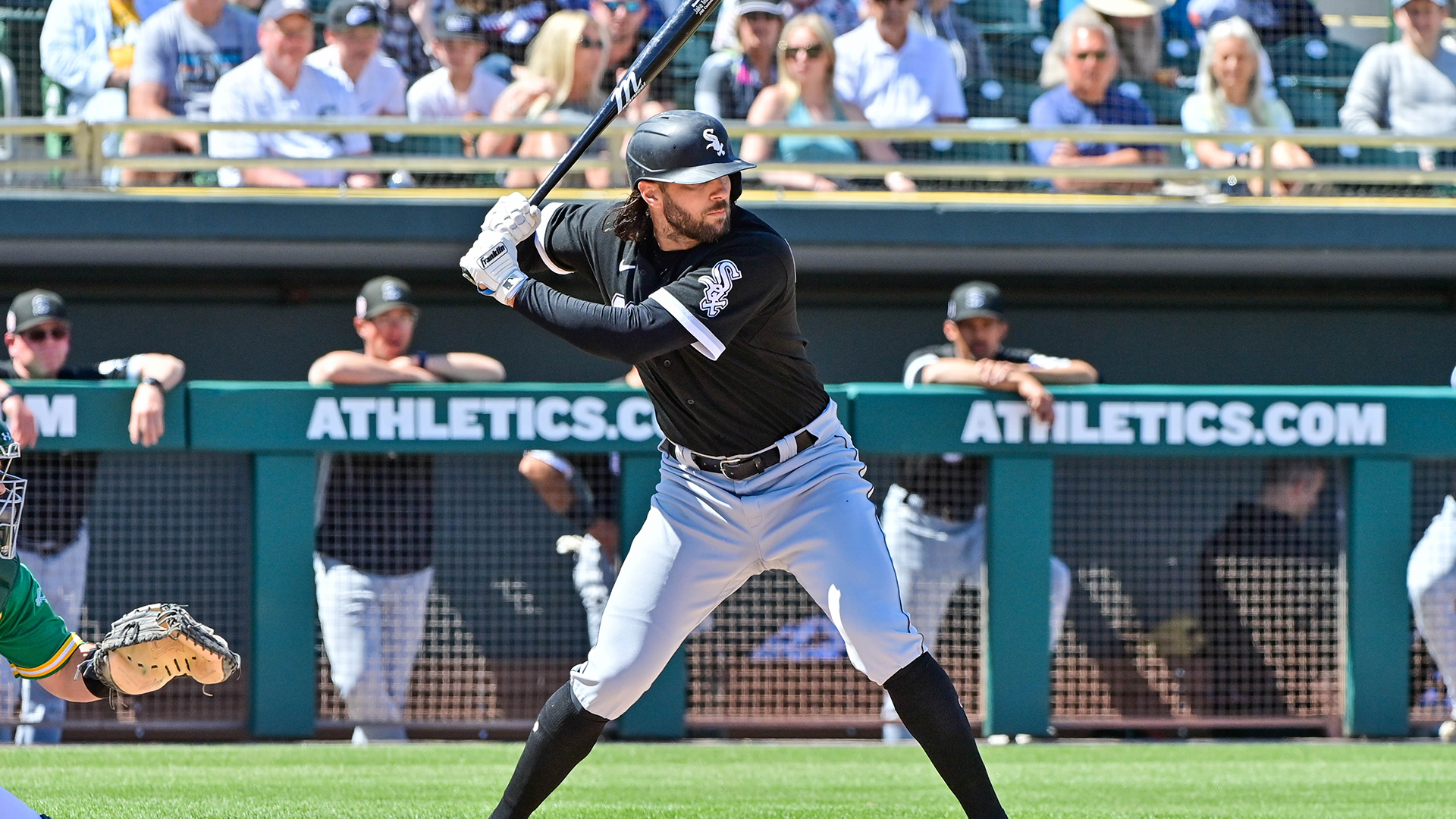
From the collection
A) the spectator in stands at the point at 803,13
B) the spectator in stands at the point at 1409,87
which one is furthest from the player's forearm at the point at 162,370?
the spectator in stands at the point at 1409,87

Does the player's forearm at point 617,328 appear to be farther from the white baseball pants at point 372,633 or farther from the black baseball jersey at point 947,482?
the black baseball jersey at point 947,482

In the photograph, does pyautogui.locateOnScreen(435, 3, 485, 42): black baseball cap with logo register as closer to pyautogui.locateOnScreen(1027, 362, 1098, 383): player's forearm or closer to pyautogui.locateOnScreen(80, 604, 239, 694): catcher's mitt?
pyautogui.locateOnScreen(1027, 362, 1098, 383): player's forearm

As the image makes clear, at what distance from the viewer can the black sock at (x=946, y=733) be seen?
3416 millimetres

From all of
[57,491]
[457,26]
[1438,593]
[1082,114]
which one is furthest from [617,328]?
[1082,114]

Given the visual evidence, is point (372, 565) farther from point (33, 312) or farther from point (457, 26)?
point (457, 26)

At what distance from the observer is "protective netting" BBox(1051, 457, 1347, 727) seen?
648cm

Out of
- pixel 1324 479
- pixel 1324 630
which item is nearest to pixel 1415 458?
pixel 1324 479

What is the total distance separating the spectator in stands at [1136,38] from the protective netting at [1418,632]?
2.97m

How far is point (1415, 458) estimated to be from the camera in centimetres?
660

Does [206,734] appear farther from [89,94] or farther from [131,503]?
[89,94]

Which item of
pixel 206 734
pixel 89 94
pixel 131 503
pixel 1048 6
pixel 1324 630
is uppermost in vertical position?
pixel 1048 6

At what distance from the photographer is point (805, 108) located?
25.7 ft

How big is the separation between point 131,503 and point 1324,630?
15.4 ft

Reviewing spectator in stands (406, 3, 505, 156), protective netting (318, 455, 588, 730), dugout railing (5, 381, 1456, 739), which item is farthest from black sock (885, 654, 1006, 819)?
spectator in stands (406, 3, 505, 156)
